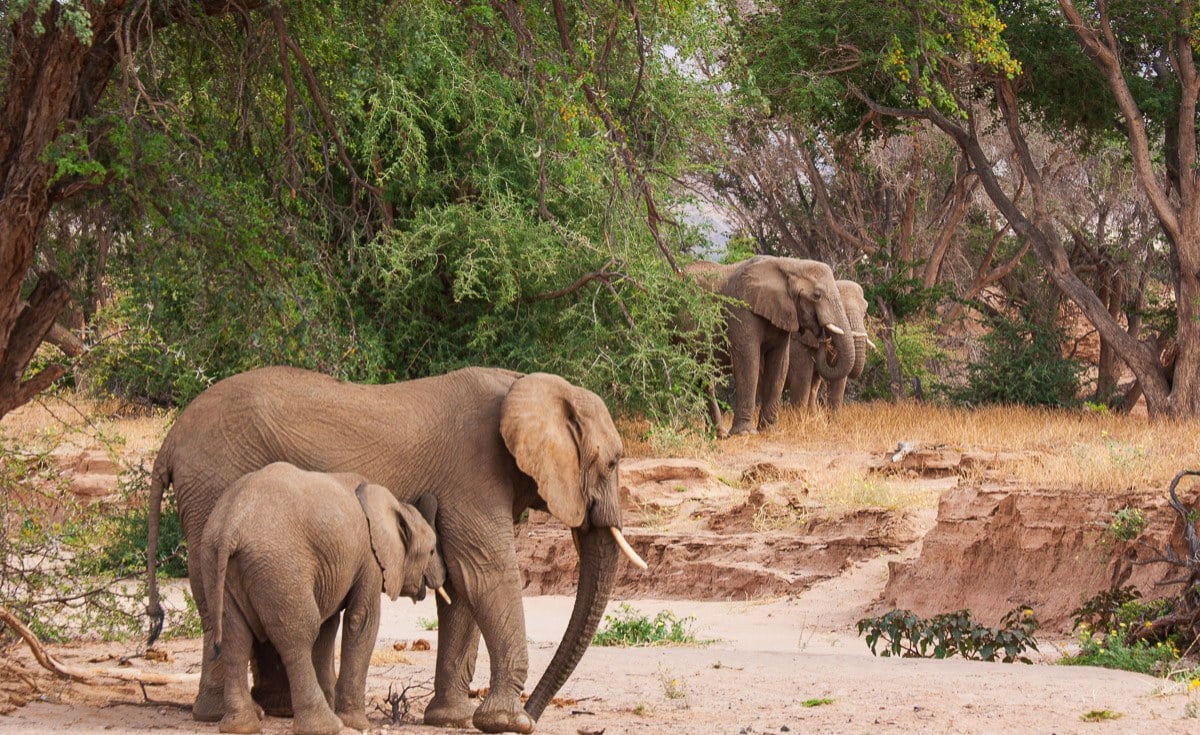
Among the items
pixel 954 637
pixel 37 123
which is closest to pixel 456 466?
pixel 37 123

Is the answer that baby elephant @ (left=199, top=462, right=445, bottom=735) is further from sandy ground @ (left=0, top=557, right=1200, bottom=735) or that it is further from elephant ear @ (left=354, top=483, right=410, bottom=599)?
sandy ground @ (left=0, top=557, right=1200, bottom=735)

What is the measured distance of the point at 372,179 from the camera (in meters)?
17.2

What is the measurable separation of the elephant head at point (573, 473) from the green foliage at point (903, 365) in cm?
2066

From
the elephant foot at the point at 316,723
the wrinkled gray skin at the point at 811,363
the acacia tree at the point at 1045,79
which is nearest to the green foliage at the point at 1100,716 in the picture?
the elephant foot at the point at 316,723

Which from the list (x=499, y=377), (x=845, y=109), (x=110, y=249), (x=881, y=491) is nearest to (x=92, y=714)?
(x=499, y=377)

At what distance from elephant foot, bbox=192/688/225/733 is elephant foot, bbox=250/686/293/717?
0.48 meters

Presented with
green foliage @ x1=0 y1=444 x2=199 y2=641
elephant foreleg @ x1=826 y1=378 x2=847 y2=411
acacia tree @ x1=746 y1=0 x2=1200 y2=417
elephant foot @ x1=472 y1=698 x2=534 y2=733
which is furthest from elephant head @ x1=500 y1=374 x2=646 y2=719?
elephant foreleg @ x1=826 y1=378 x2=847 y2=411

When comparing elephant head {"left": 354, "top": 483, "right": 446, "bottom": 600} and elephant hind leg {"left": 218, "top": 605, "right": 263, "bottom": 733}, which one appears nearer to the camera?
elephant hind leg {"left": 218, "top": 605, "right": 263, "bottom": 733}

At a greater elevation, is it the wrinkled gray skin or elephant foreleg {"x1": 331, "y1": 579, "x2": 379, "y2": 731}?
the wrinkled gray skin

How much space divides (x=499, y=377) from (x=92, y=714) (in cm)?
254

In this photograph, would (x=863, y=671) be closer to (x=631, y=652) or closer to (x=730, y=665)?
(x=730, y=665)

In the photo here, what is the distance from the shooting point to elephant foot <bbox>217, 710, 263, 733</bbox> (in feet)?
22.2

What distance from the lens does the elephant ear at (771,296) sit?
21.4 meters

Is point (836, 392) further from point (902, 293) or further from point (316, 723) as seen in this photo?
point (316, 723)
